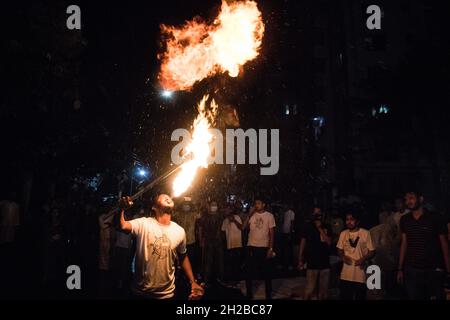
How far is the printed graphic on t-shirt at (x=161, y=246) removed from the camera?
4.99 m

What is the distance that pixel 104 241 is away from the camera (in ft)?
28.5

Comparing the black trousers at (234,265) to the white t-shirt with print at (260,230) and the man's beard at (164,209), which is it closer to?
the white t-shirt with print at (260,230)

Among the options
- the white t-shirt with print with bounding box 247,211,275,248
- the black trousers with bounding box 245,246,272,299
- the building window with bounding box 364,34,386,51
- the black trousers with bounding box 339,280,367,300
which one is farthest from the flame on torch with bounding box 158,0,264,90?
the building window with bounding box 364,34,386,51

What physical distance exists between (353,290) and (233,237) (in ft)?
13.9

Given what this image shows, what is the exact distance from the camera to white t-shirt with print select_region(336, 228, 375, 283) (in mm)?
6785

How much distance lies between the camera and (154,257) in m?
4.96

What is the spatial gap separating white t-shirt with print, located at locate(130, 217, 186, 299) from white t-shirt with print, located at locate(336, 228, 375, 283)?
334 cm

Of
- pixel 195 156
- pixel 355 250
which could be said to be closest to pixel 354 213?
pixel 355 250

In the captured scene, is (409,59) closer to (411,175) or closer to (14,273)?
(411,175)

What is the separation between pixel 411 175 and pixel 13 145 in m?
30.0

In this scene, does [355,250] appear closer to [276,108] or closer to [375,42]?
[276,108]

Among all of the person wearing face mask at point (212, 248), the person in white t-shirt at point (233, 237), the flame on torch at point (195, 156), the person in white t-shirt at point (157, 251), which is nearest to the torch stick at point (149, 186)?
the person in white t-shirt at point (157, 251)
